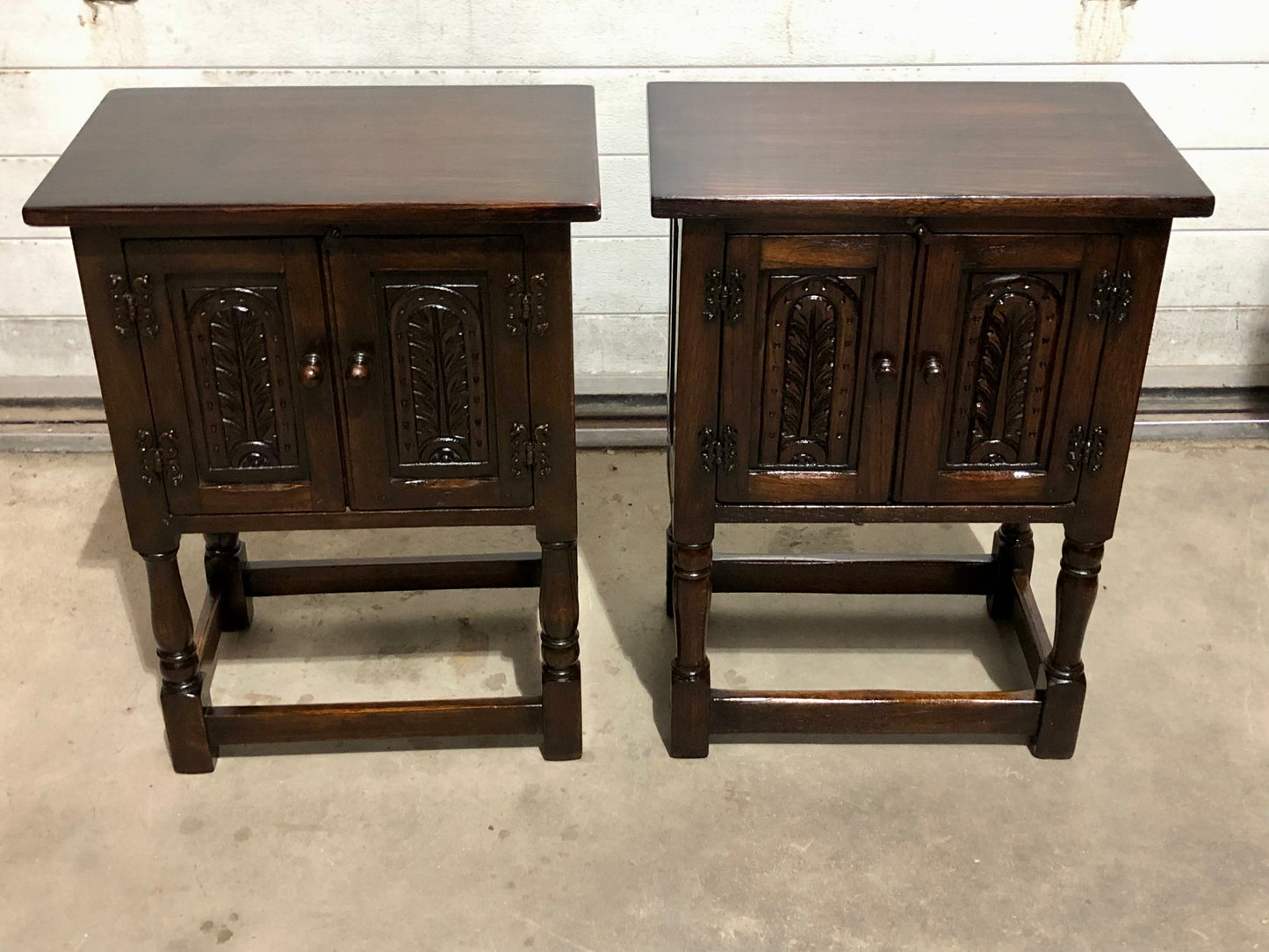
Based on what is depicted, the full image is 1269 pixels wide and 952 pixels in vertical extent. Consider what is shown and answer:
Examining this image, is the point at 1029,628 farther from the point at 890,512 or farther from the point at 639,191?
the point at 639,191

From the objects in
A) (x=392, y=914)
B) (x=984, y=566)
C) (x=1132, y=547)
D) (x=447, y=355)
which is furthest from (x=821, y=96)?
(x=392, y=914)

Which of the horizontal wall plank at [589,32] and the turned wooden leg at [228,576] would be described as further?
the horizontal wall plank at [589,32]

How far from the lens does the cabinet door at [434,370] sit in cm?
190

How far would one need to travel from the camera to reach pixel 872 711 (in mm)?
2348

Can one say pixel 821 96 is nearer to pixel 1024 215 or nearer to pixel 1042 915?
pixel 1024 215

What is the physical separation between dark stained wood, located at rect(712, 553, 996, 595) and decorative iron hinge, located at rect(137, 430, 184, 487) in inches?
40.6

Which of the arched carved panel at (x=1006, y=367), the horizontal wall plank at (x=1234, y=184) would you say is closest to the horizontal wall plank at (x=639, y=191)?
the horizontal wall plank at (x=1234, y=184)

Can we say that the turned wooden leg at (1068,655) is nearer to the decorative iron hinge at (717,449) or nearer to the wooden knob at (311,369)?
the decorative iron hinge at (717,449)

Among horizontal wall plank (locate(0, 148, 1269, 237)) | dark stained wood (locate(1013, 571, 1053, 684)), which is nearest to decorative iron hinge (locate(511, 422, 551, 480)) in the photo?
dark stained wood (locate(1013, 571, 1053, 684))

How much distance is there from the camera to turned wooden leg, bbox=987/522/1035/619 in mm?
2623

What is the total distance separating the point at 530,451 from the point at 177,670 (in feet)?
2.40

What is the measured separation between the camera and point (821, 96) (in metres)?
2.27

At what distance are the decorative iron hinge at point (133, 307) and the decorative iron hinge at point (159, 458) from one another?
163mm

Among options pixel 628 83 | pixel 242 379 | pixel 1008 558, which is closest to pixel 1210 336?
pixel 1008 558
